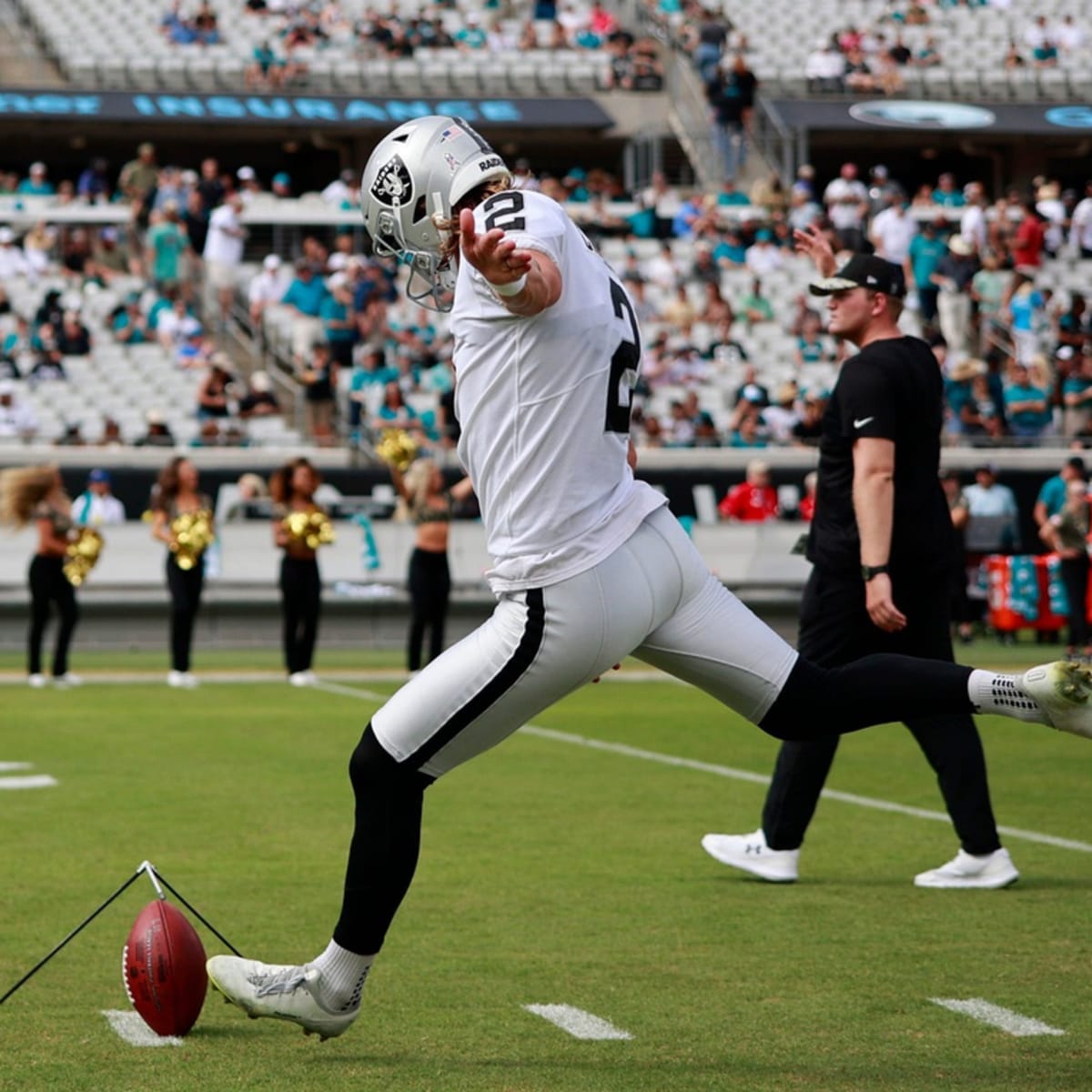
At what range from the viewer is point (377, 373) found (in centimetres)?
2491

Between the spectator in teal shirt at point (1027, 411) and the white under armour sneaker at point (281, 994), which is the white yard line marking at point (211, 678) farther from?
the white under armour sneaker at point (281, 994)

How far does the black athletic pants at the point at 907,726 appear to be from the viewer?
7039mm

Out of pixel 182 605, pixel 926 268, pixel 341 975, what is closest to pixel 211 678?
pixel 182 605

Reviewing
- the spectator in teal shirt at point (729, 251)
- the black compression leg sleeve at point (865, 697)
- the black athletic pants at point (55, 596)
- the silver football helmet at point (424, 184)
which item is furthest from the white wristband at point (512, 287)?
the spectator in teal shirt at point (729, 251)

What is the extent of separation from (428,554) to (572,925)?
409 inches

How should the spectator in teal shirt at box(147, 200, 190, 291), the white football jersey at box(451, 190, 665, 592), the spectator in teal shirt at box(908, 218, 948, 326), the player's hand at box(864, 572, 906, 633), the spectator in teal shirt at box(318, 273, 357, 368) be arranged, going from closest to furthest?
1. the white football jersey at box(451, 190, 665, 592)
2. the player's hand at box(864, 572, 906, 633)
3. the spectator in teal shirt at box(318, 273, 357, 368)
4. the spectator in teal shirt at box(147, 200, 190, 291)
5. the spectator in teal shirt at box(908, 218, 948, 326)

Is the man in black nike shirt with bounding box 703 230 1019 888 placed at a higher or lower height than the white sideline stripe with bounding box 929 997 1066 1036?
higher

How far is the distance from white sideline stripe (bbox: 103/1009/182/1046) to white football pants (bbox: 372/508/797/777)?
3.28 ft

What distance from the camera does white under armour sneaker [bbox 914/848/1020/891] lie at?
283 inches

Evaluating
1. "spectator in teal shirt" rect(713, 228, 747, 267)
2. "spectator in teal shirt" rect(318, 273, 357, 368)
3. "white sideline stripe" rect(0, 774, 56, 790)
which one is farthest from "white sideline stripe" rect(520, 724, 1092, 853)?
"spectator in teal shirt" rect(713, 228, 747, 267)

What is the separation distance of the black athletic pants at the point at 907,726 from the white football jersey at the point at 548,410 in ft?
7.76

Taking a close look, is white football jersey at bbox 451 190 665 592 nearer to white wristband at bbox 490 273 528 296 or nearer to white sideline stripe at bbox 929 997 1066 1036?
white wristband at bbox 490 273 528 296

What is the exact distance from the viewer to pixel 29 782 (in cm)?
1048

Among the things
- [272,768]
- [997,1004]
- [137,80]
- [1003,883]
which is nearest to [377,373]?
[137,80]
